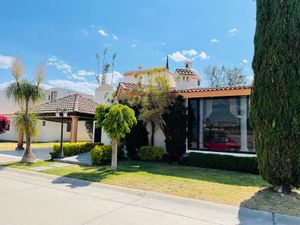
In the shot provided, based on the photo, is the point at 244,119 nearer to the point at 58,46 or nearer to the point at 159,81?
the point at 159,81

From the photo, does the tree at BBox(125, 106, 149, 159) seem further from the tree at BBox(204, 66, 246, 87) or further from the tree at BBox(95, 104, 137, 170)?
the tree at BBox(204, 66, 246, 87)

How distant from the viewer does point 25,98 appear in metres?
11.3

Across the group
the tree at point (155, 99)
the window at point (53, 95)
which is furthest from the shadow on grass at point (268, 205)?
the window at point (53, 95)

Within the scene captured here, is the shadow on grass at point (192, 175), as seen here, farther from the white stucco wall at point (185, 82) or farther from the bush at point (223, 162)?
the white stucco wall at point (185, 82)

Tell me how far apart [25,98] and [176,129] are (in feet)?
26.1

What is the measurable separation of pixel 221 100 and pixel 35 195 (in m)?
9.02

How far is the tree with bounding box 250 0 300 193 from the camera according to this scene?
5793 millimetres

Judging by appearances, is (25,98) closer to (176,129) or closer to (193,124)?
(176,129)

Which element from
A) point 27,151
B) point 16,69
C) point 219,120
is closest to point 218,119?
point 219,120

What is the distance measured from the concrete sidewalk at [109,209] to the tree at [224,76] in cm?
3229

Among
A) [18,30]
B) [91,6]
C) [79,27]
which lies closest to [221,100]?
[91,6]

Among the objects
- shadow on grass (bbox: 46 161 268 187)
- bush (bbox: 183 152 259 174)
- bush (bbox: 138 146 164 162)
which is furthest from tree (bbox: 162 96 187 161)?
shadow on grass (bbox: 46 161 268 187)

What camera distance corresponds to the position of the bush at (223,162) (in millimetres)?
9414

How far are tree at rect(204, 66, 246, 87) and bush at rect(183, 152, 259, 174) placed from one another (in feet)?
88.6
